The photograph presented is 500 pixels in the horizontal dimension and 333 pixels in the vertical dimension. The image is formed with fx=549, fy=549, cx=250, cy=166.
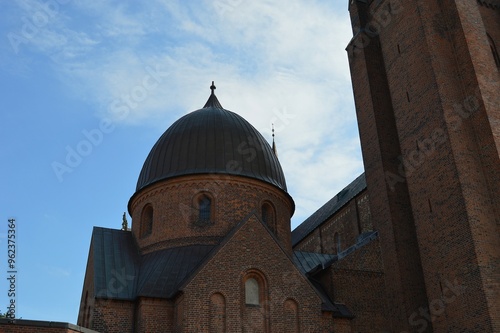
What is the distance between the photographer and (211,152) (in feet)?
77.2

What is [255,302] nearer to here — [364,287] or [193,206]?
[364,287]

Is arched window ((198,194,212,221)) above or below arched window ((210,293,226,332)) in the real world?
above

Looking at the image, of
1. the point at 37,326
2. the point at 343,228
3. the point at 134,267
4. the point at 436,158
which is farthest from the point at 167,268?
the point at 343,228

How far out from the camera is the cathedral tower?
18.2 m

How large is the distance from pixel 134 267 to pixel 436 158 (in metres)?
Answer: 12.2

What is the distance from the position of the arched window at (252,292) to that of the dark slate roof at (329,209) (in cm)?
1285

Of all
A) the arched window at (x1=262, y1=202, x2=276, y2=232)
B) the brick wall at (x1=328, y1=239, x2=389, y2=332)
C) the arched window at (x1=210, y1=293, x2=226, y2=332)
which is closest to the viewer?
the arched window at (x1=210, y1=293, x2=226, y2=332)

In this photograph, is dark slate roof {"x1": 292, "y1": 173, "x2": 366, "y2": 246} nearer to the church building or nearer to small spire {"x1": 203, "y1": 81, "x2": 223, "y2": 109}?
the church building

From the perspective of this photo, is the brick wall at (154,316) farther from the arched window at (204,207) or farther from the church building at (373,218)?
the arched window at (204,207)

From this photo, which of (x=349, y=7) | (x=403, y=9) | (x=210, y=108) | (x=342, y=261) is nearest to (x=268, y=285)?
(x=342, y=261)

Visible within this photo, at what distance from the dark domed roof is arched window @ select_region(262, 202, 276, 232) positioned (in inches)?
41.4

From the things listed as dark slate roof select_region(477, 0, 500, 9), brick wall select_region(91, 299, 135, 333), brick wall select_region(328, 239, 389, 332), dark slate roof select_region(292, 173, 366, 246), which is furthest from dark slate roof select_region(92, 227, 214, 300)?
dark slate roof select_region(477, 0, 500, 9)

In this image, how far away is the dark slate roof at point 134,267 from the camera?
762 inches

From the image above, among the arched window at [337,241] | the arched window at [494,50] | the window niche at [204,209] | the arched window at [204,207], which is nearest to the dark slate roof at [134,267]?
the window niche at [204,209]
